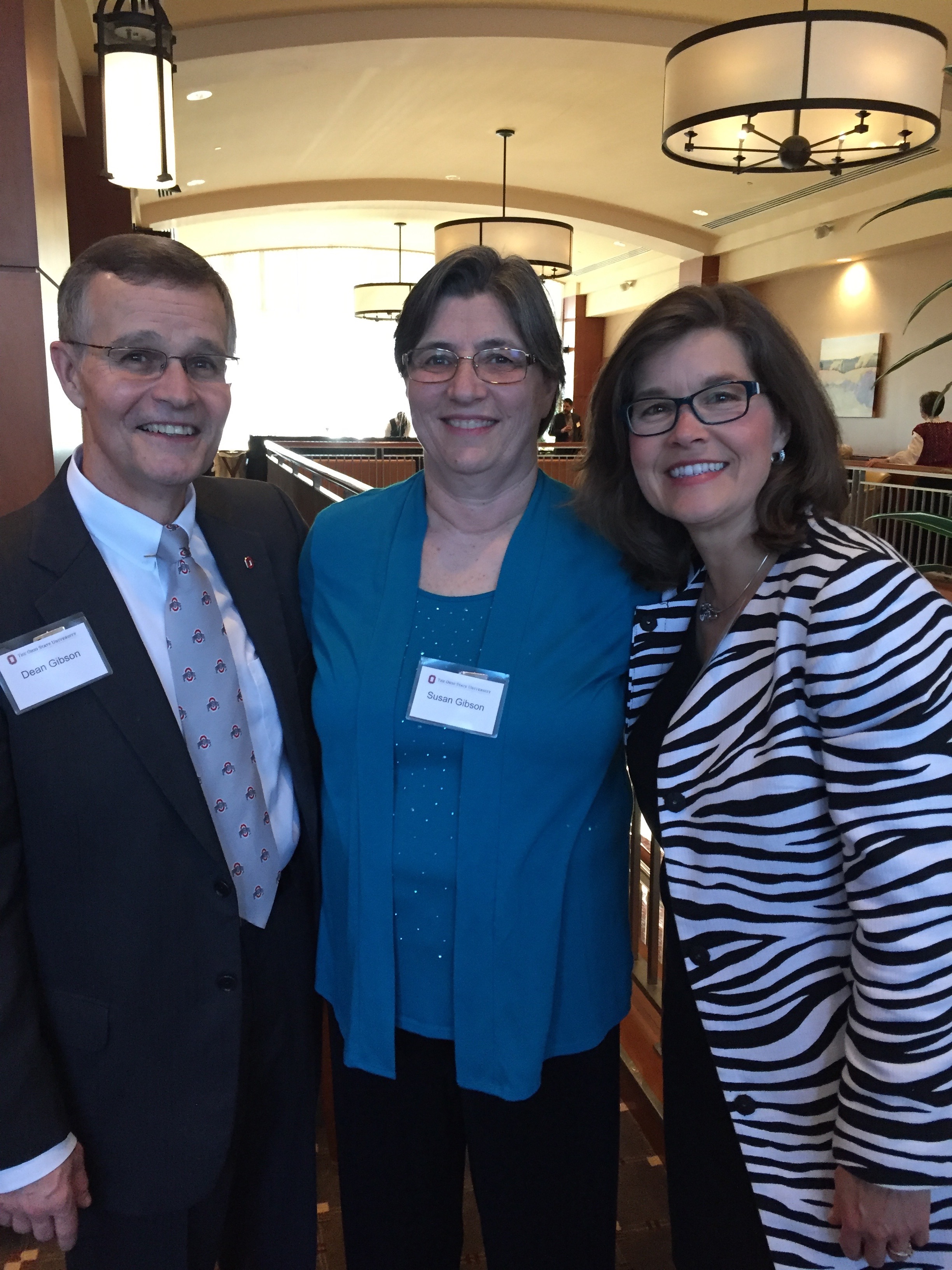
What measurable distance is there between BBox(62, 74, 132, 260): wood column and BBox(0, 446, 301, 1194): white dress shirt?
428 cm

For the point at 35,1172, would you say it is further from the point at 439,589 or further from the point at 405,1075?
the point at 439,589

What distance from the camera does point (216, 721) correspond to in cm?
Answer: 135

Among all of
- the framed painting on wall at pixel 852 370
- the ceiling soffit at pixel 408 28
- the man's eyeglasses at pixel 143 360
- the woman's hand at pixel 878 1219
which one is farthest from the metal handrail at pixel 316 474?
the framed painting on wall at pixel 852 370

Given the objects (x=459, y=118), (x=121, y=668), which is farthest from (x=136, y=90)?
(x=459, y=118)

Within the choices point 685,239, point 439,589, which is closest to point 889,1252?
point 439,589

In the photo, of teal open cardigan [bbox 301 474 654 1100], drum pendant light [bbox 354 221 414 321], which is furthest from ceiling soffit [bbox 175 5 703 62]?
teal open cardigan [bbox 301 474 654 1100]

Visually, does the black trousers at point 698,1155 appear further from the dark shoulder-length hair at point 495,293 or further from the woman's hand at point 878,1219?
the dark shoulder-length hair at point 495,293

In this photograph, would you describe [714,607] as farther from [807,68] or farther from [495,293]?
[807,68]

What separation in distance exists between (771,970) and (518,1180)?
61cm

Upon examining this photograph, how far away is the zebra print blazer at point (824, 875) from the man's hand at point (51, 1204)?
87 cm

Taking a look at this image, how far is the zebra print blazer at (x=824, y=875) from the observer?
1021 millimetres

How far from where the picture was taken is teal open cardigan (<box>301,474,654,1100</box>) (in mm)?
1355

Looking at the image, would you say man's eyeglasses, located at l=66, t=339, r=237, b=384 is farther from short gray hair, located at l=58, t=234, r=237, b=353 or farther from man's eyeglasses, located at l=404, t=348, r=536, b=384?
man's eyeglasses, located at l=404, t=348, r=536, b=384

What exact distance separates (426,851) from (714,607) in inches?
21.7
